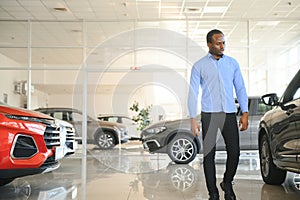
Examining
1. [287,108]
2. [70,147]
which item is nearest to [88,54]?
[70,147]

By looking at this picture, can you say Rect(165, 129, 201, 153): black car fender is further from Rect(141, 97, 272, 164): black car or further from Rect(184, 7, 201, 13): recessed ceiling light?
Rect(184, 7, 201, 13): recessed ceiling light

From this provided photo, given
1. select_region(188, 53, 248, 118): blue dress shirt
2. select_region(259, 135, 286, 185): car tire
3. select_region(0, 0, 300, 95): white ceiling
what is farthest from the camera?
select_region(0, 0, 300, 95): white ceiling

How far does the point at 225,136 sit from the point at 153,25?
27.3 ft

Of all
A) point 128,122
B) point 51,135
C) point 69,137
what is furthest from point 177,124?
point 128,122

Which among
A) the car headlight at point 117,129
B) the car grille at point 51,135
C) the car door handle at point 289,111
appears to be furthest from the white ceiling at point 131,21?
the car door handle at point 289,111

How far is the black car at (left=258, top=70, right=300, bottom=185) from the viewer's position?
3.92 metres

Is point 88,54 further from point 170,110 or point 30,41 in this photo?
point 170,110

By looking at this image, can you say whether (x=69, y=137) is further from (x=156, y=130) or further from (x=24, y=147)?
(x=156, y=130)

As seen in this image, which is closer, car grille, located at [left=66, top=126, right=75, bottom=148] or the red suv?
the red suv

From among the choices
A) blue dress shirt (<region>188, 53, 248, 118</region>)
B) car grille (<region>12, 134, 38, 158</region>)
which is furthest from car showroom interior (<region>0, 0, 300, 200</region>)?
blue dress shirt (<region>188, 53, 248, 118</region>)

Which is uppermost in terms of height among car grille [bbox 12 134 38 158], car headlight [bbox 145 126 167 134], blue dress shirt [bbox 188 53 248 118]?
blue dress shirt [bbox 188 53 248 118]

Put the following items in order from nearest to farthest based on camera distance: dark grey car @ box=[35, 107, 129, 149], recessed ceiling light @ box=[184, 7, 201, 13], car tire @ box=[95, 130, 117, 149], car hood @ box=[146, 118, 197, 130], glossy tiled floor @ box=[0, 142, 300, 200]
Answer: glossy tiled floor @ box=[0, 142, 300, 200], car hood @ box=[146, 118, 197, 130], recessed ceiling light @ box=[184, 7, 201, 13], dark grey car @ box=[35, 107, 129, 149], car tire @ box=[95, 130, 117, 149]

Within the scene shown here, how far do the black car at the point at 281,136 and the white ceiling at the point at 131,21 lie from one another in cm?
524

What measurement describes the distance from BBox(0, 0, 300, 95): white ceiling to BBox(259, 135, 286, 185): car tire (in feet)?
16.8
